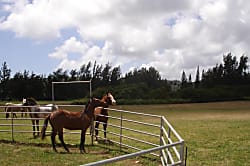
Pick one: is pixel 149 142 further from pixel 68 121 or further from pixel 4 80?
pixel 4 80

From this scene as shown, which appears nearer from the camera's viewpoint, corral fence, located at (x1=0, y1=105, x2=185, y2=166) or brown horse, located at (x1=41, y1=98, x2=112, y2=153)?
corral fence, located at (x1=0, y1=105, x2=185, y2=166)

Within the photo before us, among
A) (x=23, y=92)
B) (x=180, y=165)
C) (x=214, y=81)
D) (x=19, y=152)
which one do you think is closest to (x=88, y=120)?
(x=19, y=152)

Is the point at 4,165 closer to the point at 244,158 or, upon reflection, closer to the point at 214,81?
the point at 244,158

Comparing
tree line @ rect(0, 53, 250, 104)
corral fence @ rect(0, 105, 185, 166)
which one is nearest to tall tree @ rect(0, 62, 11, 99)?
tree line @ rect(0, 53, 250, 104)

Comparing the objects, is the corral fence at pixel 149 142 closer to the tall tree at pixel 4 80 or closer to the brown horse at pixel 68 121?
the brown horse at pixel 68 121

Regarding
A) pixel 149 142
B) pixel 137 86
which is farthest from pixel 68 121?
pixel 137 86

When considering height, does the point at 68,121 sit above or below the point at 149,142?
above

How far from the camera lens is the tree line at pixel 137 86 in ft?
188

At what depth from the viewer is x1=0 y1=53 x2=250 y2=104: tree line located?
188 ft

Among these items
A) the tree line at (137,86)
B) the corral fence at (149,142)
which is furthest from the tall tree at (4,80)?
the corral fence at (149,142)

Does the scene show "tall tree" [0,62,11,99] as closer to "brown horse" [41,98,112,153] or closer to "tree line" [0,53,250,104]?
"tree line" [0,53,250,104]

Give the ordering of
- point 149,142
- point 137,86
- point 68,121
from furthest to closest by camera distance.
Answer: point 137,86 < point 149,142 < point 68,121

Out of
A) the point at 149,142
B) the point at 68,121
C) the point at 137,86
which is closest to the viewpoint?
the point at 68,121

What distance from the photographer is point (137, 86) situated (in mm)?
65938
